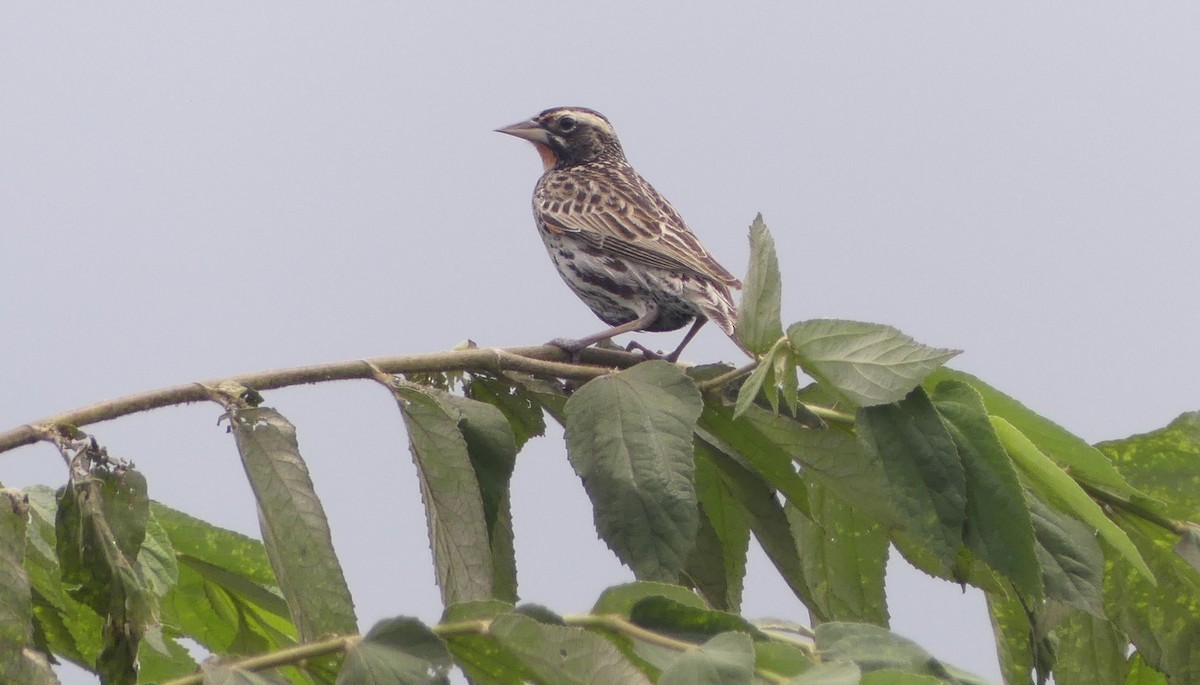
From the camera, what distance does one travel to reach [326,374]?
2.14 metres

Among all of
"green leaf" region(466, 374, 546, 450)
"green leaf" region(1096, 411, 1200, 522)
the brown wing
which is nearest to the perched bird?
the brown wing

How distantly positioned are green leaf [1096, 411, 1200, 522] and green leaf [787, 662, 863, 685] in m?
1.08

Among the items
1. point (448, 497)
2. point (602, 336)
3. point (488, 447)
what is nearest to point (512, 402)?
point (488, 447)

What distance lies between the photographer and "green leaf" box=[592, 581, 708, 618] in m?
1.83

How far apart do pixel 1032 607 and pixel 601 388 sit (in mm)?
646

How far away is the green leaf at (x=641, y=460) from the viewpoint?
2.08m

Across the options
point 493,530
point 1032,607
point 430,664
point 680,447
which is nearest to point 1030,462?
point 1032,607

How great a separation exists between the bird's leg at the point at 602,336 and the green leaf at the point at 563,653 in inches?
34.7

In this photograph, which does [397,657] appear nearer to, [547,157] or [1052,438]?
[1052,438]

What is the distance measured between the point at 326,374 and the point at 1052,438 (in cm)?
107

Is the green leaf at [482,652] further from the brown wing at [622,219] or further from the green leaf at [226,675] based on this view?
the brown wing at [622,219]

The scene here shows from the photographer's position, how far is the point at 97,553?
1.89m

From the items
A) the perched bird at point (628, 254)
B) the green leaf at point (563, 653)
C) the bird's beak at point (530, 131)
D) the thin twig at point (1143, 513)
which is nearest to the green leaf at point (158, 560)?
the green leaf at point (563, 653)

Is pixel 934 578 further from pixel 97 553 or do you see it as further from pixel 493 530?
pixel 97 553
